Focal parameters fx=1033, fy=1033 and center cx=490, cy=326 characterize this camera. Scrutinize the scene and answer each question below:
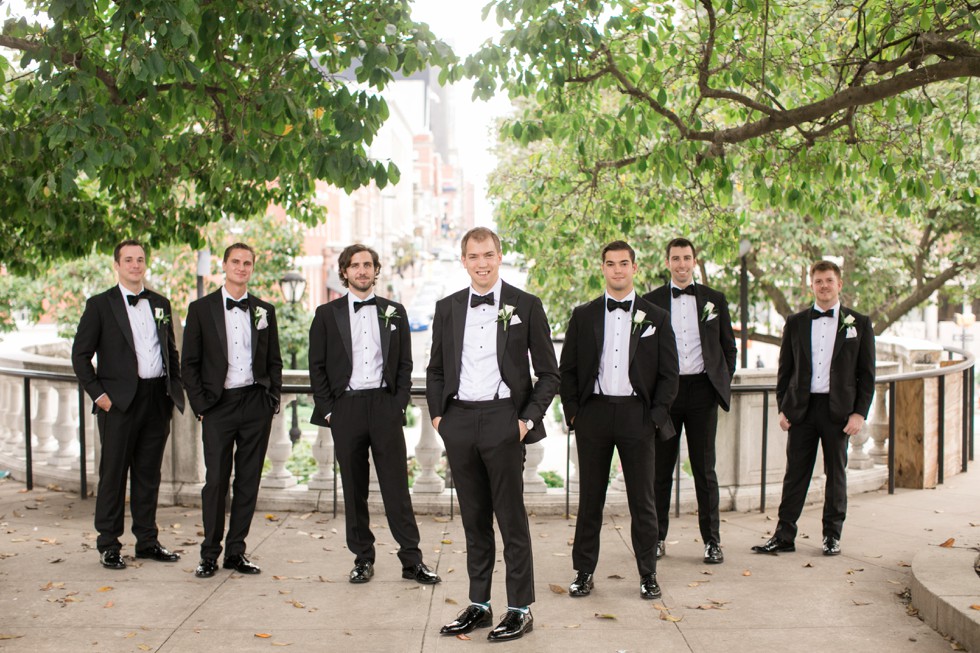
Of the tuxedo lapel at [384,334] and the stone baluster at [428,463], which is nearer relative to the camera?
the tuxedo lapel at [384,334]

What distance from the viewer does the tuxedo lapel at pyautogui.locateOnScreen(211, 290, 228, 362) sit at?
6516mm

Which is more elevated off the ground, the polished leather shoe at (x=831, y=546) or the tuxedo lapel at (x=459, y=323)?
the tuxedo lapel at (x=459, y=323)

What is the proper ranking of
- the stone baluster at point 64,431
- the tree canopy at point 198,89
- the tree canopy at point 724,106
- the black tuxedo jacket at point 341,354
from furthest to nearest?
the stone baluster at point 64,431 < the tree canopy at point 724,106 < the black tuxedo jacket at point 341,354 < the tree canopy at point 198,89

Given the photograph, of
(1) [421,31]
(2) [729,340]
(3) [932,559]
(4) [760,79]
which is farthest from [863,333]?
(1) [421,31]

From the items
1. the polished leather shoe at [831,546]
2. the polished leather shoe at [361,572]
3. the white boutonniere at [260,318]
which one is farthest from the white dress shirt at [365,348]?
the polished leather shoe at [831,546]

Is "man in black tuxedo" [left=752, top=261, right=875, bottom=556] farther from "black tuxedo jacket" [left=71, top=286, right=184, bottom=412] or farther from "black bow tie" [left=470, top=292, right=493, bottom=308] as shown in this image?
"black tuxedo jacket" [left=71, top=286, right=184, bottom=412]

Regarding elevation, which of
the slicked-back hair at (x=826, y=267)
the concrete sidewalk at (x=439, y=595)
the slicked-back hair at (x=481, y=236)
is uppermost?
the slicked-back hair at (x=481, y=236)

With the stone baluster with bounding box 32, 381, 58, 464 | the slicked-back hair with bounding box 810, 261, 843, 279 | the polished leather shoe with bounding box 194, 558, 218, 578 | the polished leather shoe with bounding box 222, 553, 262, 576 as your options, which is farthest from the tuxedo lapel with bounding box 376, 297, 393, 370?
the stone baluster with bounding box 32, 381, 58, 464

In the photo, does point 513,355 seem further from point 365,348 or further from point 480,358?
Answer: point 365,348

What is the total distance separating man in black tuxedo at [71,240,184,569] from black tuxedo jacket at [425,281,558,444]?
2.18 m

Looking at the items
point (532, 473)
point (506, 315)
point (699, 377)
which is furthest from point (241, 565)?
point (699, 377)

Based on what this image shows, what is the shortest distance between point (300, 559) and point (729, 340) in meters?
3.21

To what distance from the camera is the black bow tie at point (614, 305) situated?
19.6 feet

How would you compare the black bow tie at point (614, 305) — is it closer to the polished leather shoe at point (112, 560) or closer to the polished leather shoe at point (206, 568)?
the polished leather shoe at point (206, 568)
